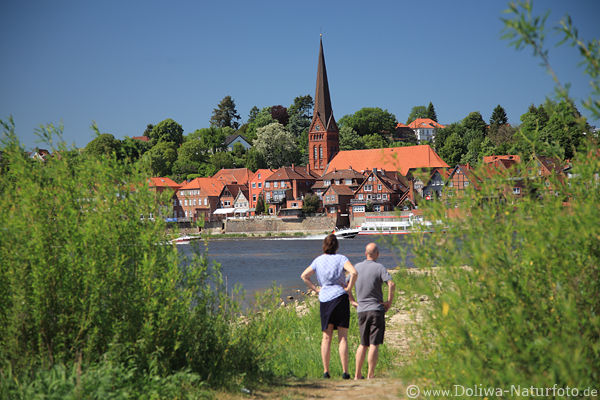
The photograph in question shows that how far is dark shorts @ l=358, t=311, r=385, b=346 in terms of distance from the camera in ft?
24.9

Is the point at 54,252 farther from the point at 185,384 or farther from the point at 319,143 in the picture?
the point at 319,143

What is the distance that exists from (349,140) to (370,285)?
115 m

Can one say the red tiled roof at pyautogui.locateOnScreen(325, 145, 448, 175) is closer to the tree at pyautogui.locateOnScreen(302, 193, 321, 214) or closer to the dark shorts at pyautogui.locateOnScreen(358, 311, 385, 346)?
the tree at pyautogui.locateOnScreen(302, 193, 321, 214)

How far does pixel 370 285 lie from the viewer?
754 centimetres

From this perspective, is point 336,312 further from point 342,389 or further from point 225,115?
point 225,115

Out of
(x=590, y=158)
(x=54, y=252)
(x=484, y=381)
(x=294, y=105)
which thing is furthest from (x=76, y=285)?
(x=294, y=105)

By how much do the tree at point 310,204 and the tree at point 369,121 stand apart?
4943cm

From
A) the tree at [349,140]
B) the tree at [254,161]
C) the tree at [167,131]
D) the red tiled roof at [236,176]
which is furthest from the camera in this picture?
the tree at [167,131]

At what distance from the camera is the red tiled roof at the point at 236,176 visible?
10419 cm

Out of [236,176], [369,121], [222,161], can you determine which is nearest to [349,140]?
[369,121]

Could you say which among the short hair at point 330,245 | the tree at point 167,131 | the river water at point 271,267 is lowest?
the river water at point 271,267

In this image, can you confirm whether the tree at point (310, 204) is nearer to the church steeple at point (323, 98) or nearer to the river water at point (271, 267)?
the church steeple at point (323, 98)

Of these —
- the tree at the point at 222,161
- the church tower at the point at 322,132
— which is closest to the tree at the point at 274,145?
the church tower at the point at 322,132

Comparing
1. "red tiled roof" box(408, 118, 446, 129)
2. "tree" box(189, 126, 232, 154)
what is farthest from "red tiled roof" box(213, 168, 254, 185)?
"red tiled roof" box(408, 118, 446, 129)
